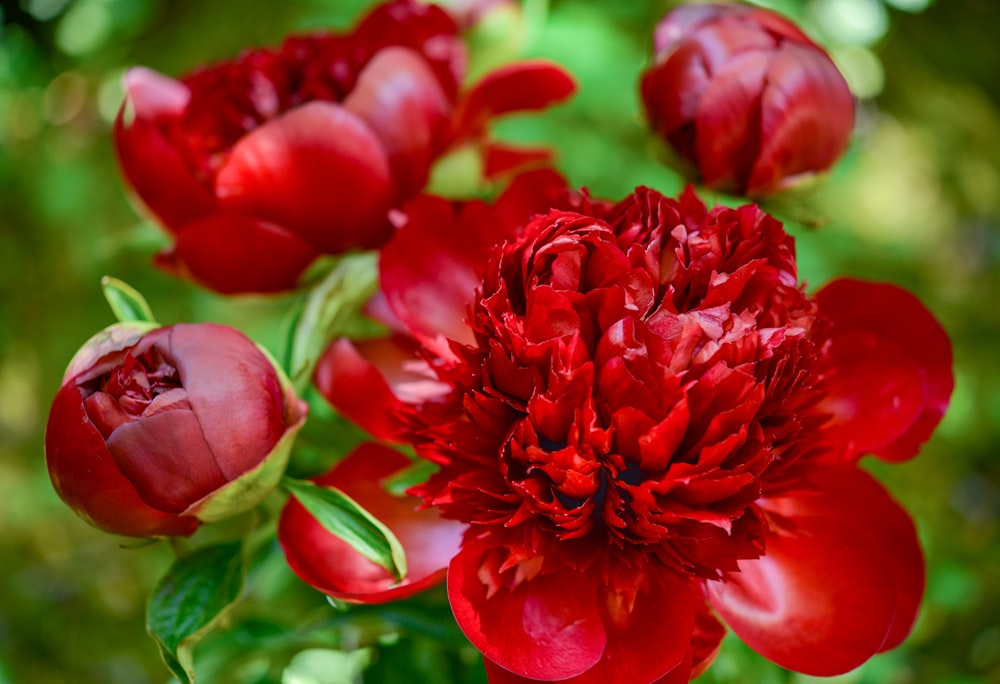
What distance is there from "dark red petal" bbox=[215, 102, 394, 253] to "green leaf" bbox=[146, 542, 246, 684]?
0.50 ft

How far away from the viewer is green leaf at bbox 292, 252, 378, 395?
0.43 metres

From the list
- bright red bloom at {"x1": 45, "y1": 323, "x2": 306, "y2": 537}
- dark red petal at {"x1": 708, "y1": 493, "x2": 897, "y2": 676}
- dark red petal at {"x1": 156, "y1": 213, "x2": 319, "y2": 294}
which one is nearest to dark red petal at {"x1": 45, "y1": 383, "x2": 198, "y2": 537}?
bright red bloom at {"x1": 45, "y1": 323, "x2": 306, "y2": 537}

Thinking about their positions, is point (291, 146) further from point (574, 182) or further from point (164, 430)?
point (574, 182)

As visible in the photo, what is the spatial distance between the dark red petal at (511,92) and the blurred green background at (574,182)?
0.32 feet

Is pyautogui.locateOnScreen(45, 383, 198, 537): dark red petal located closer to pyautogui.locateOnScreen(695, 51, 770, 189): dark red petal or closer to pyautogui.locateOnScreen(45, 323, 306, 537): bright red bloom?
pyautogui.locateOnScreen(45, 323, 306, 537): bright red bloom

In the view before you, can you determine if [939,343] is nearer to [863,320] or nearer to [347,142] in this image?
[863,320]

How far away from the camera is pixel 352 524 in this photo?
1.18ft

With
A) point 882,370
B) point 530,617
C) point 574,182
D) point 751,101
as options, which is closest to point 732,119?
point 751,101

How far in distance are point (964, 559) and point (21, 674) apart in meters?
0.73

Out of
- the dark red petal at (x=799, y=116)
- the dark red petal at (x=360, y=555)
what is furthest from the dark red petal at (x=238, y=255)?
the dark red petal at (x=799, y=116)

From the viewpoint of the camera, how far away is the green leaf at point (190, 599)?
36cm

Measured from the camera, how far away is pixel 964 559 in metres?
0.74

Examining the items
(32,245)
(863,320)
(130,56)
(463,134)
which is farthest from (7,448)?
(863,320)

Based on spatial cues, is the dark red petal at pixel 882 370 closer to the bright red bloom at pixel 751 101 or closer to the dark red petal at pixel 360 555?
the bright red bloom at pixel 751 101
